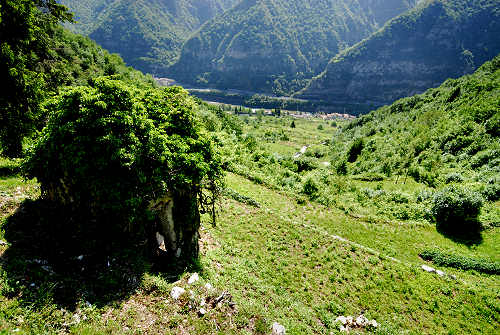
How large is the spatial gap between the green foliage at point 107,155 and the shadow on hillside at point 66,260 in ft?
3.87

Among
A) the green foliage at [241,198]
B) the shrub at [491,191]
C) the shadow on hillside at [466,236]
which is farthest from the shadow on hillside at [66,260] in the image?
the shrub at [491,191]

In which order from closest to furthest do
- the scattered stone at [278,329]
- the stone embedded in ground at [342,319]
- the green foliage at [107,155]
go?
the green foliage at [107,155]
the scattered stone at [278,329]
the stone embedded in ground at [342,319]

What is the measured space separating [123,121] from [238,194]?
18.5 metres

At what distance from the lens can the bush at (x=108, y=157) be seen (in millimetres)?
11023

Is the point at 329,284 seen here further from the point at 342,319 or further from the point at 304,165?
the point at 304,165

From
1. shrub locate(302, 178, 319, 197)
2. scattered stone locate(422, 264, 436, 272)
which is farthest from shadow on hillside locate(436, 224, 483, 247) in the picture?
shrub locate(302, 178, 319, 197)

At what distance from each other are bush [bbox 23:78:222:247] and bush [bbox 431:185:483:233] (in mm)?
26857

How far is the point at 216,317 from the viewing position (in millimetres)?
11461

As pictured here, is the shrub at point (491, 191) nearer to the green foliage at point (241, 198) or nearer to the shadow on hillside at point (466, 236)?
the shadow on hillside at point (466, 236)

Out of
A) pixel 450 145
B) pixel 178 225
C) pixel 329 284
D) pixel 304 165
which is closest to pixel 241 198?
pixel 329 284

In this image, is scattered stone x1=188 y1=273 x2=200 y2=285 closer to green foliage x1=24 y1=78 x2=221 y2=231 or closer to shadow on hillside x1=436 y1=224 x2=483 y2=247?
green foliage x1=24 y1=78 x2=221 y2=231

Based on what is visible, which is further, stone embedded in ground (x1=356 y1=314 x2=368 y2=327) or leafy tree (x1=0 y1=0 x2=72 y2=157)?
leafy tree (x1=0 y1=0 x2=72 y2=157)

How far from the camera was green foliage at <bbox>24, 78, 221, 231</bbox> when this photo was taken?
1102 centimetres

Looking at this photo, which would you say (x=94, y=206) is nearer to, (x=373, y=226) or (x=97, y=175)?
(x=97, y=175)
